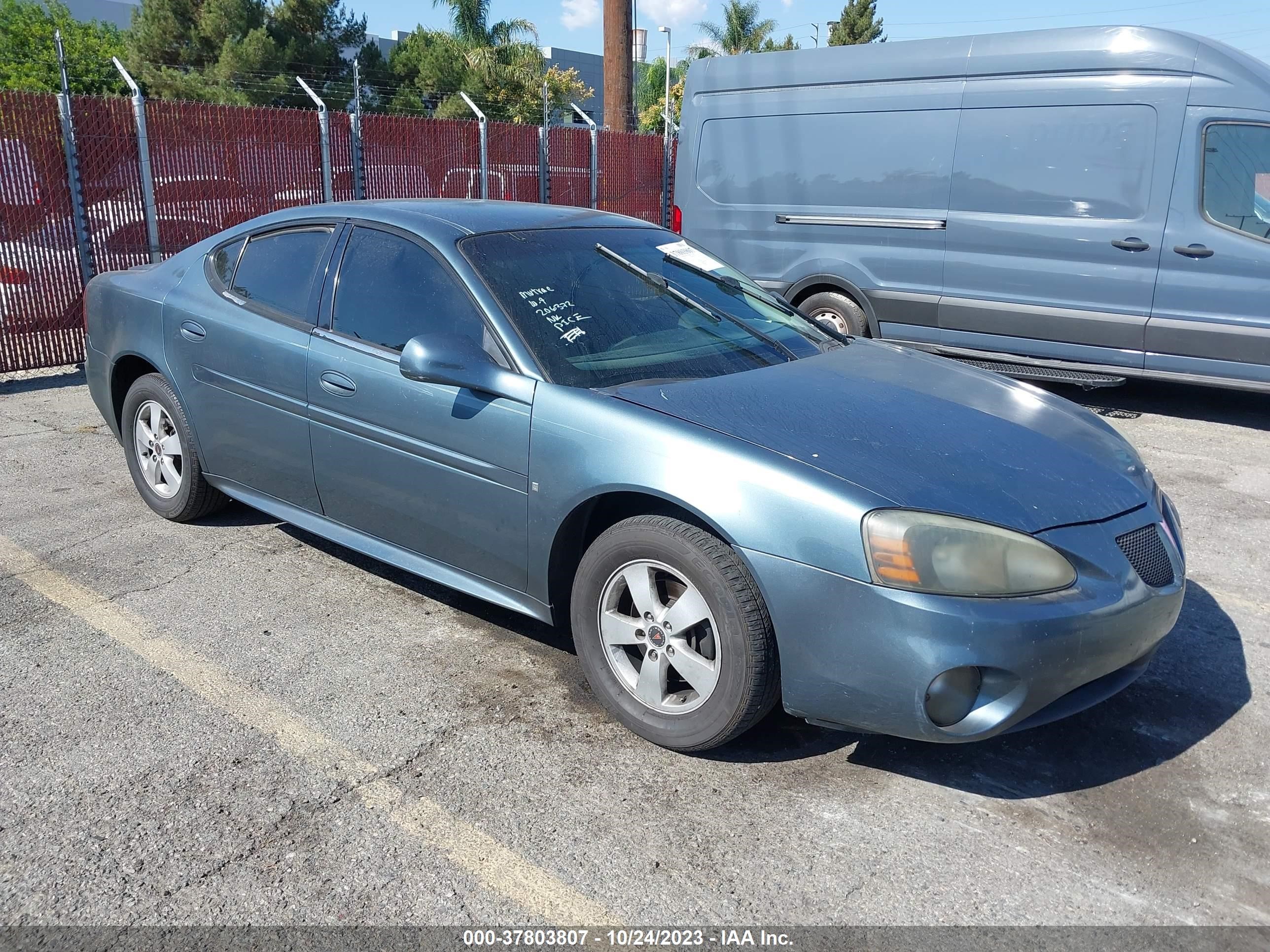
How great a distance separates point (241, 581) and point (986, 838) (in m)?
3.03

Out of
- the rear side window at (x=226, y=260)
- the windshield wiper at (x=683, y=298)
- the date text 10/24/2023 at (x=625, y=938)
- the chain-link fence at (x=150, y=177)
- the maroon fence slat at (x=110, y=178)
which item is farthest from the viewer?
the maroon fence slat at (x=110, y=178)

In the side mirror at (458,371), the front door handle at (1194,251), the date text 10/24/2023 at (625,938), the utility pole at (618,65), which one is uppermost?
the utility pole at (618,65)

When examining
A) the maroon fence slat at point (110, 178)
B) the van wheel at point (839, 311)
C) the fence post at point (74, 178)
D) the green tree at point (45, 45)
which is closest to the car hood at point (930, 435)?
the van wheel at point (839, 311)

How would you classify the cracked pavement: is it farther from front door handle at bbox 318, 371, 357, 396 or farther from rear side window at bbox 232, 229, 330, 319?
rear side window at bbox 232, 229, 330, 319

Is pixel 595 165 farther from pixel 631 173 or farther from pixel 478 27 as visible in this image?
pixel 478 27

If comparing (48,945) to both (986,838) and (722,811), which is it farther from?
(986,838)

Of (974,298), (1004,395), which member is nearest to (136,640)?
(1004,395)

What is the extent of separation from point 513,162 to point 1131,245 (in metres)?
8.68

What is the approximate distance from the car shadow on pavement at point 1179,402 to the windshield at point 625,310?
4.00 m

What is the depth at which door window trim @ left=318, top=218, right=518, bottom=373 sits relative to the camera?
3.40 metres

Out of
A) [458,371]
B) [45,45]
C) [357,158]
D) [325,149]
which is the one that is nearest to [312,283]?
[458,371]

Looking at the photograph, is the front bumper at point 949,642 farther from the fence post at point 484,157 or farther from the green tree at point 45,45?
the green tree at point 45,45

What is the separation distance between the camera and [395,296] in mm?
3738

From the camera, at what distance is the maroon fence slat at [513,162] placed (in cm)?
1334
